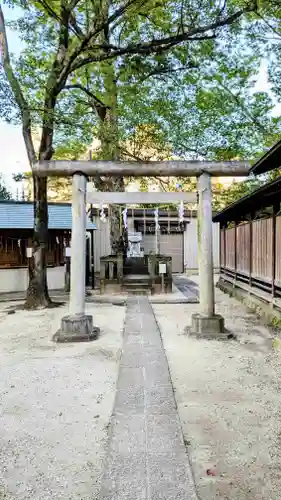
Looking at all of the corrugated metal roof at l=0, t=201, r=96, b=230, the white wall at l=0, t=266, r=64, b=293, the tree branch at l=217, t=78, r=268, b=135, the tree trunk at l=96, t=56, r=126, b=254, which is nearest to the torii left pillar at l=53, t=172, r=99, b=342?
the tree trunk at l=96, t=56, r=126, b=254

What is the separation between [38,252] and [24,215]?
144 inches

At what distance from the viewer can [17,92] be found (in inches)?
346

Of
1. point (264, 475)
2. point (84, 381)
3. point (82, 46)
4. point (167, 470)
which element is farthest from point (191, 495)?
point (82, 46)

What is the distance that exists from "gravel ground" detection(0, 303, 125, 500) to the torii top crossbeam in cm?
301

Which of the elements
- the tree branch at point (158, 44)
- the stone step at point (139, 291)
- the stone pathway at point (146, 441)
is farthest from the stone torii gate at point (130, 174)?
the stone step at point (139, 291)

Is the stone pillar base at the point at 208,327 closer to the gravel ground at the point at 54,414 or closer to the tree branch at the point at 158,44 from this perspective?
the gravel ground at the point at 54,414

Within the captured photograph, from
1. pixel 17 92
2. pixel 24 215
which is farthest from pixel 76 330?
pixel 24 215

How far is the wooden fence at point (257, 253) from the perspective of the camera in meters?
7.12

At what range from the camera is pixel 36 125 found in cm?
972

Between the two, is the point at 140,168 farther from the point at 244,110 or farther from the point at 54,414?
the point at 244,110

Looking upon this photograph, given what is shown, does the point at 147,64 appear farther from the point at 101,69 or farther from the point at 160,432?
the point at 160,432

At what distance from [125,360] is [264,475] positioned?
2.71 meters

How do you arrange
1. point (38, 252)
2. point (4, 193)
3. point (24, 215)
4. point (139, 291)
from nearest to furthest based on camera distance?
1. point (38, 252)
2. point (139, 291)
3. point (24, 215)
4. point (4, 193)

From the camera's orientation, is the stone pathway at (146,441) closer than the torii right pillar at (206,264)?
Yes
